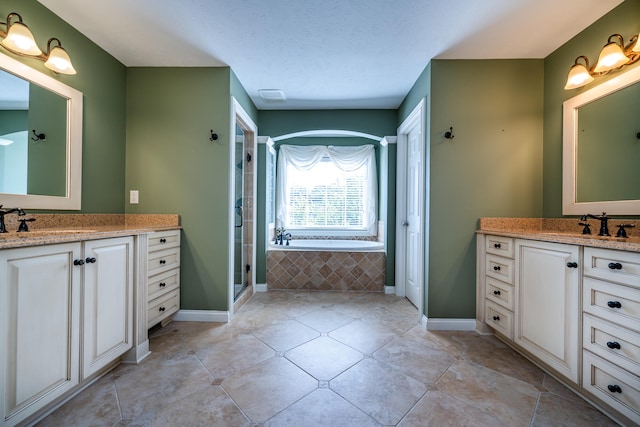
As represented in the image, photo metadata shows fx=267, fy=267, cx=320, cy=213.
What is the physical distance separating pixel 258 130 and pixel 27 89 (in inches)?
81.2

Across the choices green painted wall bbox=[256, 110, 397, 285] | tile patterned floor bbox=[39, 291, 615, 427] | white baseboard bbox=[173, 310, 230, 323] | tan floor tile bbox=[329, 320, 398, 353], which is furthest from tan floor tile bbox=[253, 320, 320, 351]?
green painted wall bbox=[256, 110, 397, 285]

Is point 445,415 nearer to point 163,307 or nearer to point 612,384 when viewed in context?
point 612,384

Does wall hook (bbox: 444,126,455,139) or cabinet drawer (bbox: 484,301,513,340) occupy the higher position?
wall hook (bbox: 444,126,455,139)

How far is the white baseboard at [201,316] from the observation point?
2434 mm

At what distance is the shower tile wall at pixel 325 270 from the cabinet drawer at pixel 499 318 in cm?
133

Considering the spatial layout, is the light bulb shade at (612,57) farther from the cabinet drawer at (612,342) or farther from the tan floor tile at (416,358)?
the tan floor tile at (416,358)

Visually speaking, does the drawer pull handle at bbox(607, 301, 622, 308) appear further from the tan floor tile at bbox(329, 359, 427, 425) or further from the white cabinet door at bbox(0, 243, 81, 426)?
the white cabinet door at bbox(0, 243, 81, 426)

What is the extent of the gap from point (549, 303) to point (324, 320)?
1648 mm

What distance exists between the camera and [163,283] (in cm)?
219

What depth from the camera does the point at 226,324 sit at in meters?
2.39

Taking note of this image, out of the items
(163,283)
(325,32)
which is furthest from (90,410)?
(325,32)

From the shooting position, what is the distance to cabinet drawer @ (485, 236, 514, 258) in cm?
196

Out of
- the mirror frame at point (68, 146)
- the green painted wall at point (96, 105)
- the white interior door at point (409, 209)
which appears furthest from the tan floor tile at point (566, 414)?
the green painted wall at point (96, 105)

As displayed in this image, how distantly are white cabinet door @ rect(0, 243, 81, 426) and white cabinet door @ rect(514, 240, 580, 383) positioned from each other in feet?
8.50
